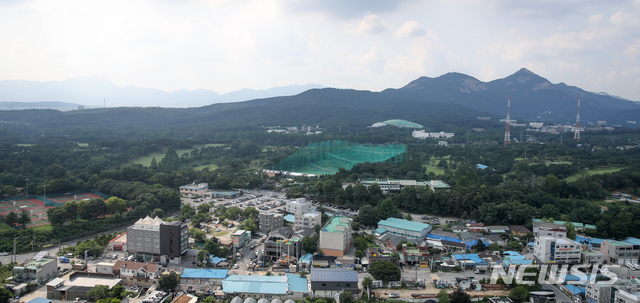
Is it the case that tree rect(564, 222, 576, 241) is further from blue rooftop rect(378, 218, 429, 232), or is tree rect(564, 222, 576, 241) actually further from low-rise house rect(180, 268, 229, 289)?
low-rise house rect(180, 268, 229, 289)

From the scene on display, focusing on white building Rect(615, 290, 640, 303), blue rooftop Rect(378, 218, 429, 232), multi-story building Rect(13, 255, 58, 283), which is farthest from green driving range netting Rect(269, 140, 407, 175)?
white building Rect(615, 290, 640, 303)

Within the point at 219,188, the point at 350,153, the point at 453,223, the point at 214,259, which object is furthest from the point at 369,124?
the point at 214,259

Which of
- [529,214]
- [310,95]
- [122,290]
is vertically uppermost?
[310,95]

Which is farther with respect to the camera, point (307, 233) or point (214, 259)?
point (307, 233)

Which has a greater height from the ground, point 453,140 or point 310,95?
point 310,95

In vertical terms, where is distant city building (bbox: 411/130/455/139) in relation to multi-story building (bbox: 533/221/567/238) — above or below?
above

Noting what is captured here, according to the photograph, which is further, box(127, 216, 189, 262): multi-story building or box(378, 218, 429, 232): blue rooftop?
box(378, 218, 429, 232): blue rooftop

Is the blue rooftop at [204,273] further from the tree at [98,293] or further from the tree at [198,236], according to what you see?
the tree at [198,236]

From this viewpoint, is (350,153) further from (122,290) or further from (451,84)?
(451,84)
